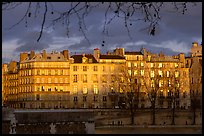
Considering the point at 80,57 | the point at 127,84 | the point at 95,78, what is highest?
the point at 80,57

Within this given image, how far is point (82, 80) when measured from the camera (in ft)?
146

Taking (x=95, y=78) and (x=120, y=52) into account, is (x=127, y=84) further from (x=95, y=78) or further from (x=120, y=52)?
(x=120, y=52)

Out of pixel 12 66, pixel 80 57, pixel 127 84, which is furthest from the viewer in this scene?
pixel 12 66

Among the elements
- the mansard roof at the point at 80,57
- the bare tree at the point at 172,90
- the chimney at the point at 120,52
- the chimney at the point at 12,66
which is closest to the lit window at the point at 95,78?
the mansard roof at the point at 80,57

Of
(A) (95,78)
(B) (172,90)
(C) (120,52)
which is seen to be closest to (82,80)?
(A) (95,78)

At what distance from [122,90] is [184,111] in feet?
27.8

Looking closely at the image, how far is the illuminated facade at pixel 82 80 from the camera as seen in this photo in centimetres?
4372

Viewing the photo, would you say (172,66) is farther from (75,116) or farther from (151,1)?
(151,1)

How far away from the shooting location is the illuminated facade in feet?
143

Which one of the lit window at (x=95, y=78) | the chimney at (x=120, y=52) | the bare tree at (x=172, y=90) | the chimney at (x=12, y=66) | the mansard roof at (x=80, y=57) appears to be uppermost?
the chimney at (x=120, y=52)

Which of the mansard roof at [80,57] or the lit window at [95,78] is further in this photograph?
the mansard roof at [80,57]

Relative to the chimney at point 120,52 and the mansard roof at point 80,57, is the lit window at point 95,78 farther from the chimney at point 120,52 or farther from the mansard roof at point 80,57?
the chimney at point 120,52

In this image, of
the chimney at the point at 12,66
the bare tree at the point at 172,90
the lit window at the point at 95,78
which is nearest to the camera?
the bare tree at the point at 172,90

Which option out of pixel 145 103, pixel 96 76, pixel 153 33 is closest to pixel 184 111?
pixel 145 103
